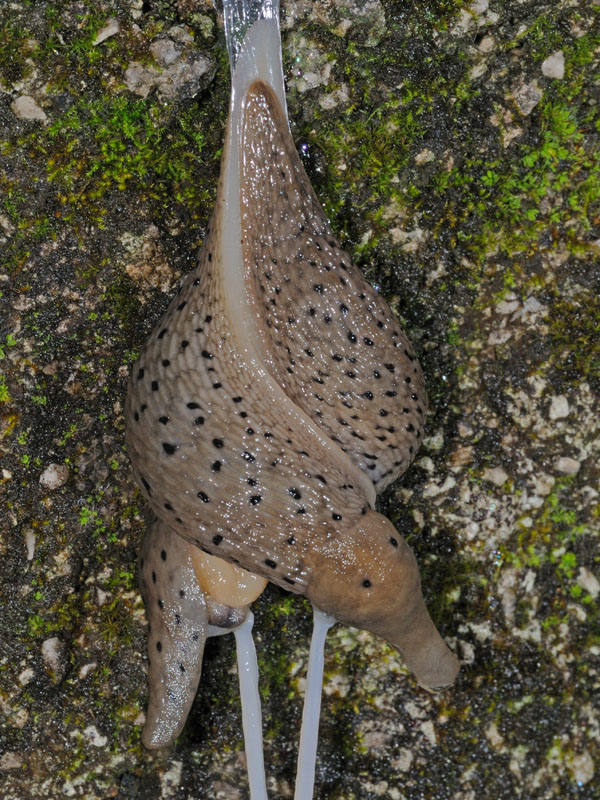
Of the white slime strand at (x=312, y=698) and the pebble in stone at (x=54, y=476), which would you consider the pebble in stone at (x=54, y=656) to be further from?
the white slime strand at (x=312, y=698)

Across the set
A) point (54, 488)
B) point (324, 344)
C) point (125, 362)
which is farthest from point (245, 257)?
point (54, 488)

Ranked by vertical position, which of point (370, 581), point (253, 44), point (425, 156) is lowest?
point (370, 581)

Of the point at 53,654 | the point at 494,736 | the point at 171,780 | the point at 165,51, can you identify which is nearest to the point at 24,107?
the point at 165,51

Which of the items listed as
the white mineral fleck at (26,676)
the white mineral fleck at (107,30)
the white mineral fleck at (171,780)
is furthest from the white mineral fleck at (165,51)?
the white mineral fleck at (171,780)

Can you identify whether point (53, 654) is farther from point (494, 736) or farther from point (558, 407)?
point (558, 407)

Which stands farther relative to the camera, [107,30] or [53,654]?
[53,654]

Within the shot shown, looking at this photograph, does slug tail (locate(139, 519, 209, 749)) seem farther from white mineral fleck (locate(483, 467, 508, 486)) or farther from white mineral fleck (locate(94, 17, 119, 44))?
white mineral fleck (locate(94, 17, 119, 44))

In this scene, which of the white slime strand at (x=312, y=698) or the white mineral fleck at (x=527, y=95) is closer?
Answer: the white slime strand at (x=312, y=698)
